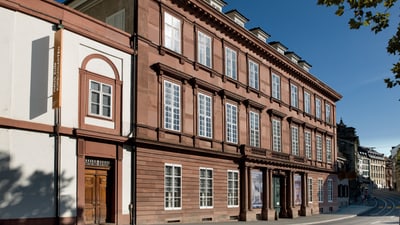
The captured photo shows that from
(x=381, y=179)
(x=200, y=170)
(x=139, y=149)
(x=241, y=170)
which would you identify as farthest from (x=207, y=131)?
(x=381, y=179)

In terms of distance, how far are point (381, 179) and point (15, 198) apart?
165 meters

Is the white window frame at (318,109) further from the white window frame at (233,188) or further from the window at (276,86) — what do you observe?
the white window frame at (233,188)

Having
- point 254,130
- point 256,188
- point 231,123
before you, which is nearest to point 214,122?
point 231,123

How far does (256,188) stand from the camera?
3344cm

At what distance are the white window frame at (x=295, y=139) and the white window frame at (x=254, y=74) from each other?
746 centimetres

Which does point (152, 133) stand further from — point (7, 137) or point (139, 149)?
point (7, 137)

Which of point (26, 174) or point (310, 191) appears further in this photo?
point (310, 191)

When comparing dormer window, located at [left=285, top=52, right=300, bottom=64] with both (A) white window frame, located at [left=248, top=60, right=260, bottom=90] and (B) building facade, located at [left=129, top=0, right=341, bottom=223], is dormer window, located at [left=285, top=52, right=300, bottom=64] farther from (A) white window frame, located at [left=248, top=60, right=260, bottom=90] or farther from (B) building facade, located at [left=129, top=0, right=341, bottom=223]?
(A) white window frame, located at [left=248, top=60, right=260, bottom=90]

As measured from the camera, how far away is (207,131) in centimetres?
2900

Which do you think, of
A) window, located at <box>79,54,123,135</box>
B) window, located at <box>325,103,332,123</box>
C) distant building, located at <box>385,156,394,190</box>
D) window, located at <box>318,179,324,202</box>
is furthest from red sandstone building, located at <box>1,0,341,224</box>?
distant building, located at <box>385,156,394,190</box>

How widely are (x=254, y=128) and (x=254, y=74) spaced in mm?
4043

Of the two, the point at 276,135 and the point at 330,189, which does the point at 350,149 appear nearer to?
the point at 330,189

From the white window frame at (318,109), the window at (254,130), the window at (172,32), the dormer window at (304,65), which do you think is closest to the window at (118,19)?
the window at (172,32)

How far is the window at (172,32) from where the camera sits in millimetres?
26188
